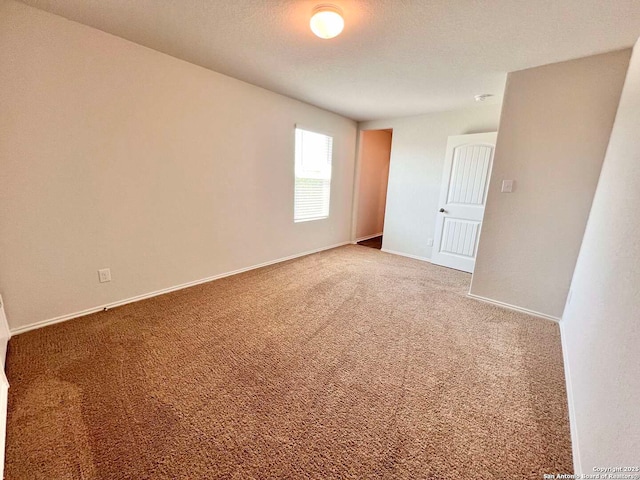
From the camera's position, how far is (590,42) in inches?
75.2

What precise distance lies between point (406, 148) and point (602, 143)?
2.53 metres

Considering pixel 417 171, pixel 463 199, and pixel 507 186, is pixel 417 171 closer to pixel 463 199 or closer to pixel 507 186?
pixel 463 199

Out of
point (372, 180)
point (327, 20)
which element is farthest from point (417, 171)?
point (327, 20)

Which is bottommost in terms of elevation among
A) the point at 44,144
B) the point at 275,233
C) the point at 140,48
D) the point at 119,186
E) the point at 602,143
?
the point at 275,233

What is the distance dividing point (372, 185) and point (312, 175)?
1899 mm

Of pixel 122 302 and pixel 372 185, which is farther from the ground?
pixel 372 185

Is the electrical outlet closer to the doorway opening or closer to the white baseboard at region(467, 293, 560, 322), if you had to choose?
the white baseboard at region(467, 293, 560, 322)

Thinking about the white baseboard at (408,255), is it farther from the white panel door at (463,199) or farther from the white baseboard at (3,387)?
the white baseboard at (3,387)

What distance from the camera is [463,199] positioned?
12.5ft

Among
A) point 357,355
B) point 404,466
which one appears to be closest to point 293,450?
point 404,466

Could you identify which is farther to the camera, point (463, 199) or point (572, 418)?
point (463, 199)

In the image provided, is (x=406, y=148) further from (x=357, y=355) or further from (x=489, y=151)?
(x=357, y=355)

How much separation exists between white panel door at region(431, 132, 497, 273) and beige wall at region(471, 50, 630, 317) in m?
0.99

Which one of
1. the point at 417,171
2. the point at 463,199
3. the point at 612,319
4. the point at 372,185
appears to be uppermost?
the point at 417,171
